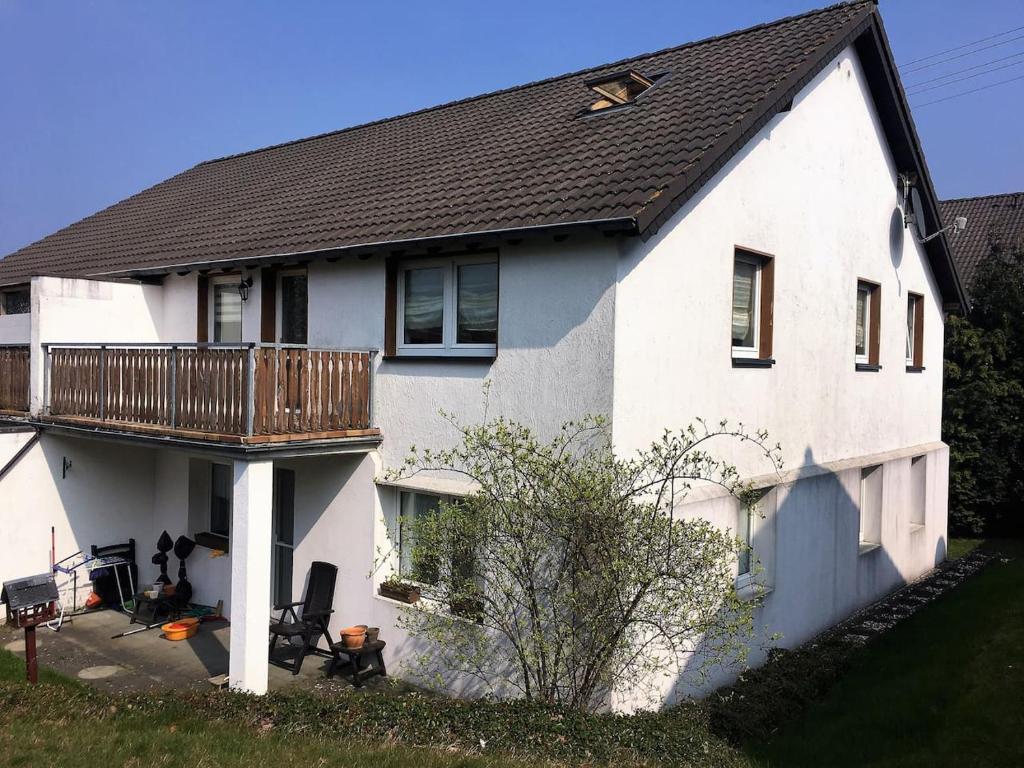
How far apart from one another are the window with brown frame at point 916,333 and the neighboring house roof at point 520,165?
995 mm

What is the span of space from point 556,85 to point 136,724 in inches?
462

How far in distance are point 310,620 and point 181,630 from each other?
2.39m

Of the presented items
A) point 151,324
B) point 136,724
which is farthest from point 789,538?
point 151,324

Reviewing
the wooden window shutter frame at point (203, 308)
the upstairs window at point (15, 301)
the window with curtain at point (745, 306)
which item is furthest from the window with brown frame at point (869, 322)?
the upstairs window at point (15, 301)

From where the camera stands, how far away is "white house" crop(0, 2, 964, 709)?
9102 millimetres

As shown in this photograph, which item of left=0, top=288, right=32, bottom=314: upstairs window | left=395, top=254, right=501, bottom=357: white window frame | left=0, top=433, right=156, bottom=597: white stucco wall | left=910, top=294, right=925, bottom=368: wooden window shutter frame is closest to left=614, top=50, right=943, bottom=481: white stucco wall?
left=910, top=294, right=925, bottom=368: wooden window shutter frame

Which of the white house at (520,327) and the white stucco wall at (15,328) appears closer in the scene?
the white house at (520,327)

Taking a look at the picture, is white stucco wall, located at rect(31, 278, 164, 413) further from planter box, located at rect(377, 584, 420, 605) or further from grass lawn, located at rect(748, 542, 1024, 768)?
grass lawn, located at rect(748, 542, 1024, 768)

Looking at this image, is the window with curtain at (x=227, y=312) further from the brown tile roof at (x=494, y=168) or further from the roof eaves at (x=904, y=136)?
the roof eaves at (x=904, y=136)

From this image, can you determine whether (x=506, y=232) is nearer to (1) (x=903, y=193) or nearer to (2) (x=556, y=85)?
(2) (x=556, y=85)

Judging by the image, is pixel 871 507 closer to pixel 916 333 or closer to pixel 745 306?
pixel 916 333

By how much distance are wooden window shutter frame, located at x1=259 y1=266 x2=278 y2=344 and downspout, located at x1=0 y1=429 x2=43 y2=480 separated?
371 cm

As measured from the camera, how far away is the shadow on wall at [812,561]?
10820mm

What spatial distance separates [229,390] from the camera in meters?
9.34
